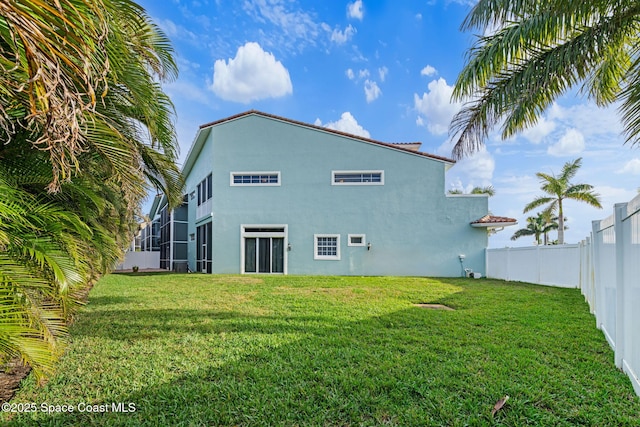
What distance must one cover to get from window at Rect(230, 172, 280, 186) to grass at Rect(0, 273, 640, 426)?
12.0 m

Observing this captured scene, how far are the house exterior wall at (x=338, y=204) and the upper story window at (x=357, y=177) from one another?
0.72 feet

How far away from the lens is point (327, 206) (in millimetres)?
19500

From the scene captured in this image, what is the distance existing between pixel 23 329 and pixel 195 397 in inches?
67.0

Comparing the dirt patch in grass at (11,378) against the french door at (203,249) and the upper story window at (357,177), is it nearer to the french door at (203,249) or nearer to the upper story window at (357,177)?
the french door at (203,249)

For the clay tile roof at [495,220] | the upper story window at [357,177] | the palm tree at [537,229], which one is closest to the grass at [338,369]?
the clay tile roof at [495,220]

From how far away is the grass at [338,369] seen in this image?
3.45 meters

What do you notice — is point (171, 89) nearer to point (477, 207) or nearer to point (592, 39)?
point (592, 39)

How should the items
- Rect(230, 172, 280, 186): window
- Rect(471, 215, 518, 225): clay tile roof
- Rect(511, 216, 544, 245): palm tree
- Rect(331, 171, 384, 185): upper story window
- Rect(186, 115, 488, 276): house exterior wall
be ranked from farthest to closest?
Rect(511, 216, 544, 245): palm tree → Rect(230, 172, 280, 186): window → Rect(331, 171, 384, 185): upper story window → Rect(186, 115, 488, 276): house exterior wall → Rect(471, 215, 518, 225): clay tile roof

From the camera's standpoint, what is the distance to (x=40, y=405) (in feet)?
12.3

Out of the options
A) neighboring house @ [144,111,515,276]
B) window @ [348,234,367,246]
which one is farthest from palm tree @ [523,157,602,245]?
window @ [348,234,367,246]

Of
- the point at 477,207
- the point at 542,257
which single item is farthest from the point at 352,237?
the point at 542,257

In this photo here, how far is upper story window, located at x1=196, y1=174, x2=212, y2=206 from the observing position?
70.1 ft

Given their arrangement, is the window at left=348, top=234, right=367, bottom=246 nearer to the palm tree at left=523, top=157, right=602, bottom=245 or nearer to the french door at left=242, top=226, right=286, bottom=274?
the french door at left=242, top=226, right=286, bottom=274

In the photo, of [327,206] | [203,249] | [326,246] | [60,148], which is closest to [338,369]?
[60,148]
